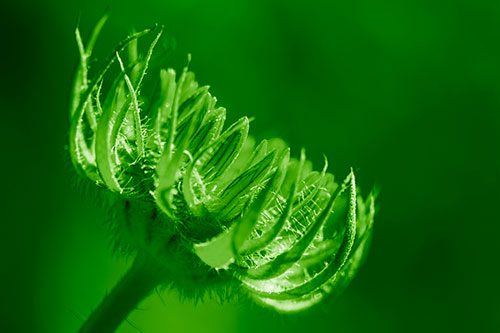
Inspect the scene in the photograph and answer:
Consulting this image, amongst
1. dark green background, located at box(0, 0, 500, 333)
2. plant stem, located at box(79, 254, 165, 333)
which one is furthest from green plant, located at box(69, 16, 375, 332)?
dark green background, located at box(0, 0, 500, 333)

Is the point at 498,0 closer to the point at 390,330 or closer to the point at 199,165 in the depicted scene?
the point at 390,330

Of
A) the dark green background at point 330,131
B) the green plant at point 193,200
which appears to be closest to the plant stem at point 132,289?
the green plant at point 193,200

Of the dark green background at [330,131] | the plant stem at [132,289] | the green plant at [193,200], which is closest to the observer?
the green plant at [193,200]

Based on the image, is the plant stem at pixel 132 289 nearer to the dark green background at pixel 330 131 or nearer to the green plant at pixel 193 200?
the green plant at pixel 193 200

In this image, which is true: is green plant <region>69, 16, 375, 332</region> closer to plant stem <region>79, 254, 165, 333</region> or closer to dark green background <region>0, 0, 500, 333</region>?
plant stem <region>79, 254, 165, 333</region>

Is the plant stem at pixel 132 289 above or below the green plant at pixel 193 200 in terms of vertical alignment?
below

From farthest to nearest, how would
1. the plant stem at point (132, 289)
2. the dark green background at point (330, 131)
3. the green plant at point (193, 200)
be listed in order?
the dark green background at point (330, 131) < the plant stem at point (132, 289) < the green plant at point (193, 200)

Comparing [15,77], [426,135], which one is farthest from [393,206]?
[15,77]
